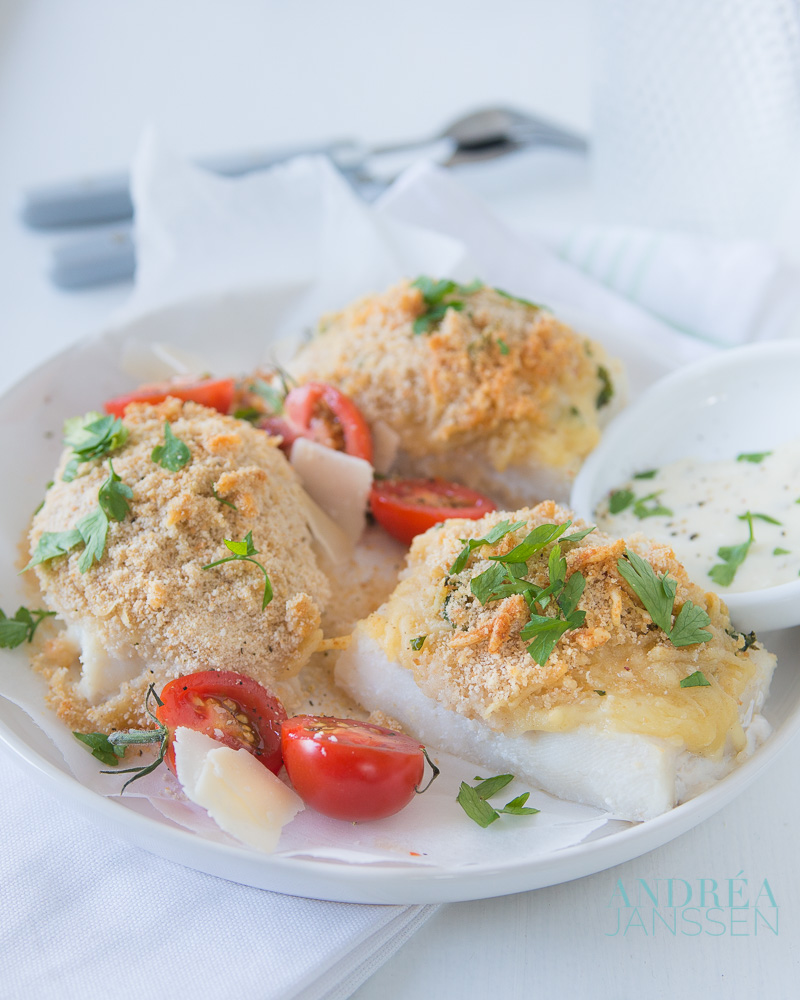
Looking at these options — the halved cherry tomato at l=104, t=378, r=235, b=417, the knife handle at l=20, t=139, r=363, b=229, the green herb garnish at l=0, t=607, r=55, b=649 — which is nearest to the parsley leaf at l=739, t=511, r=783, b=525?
the halved cherry tomato at l=104, t=378, r=235, b=417

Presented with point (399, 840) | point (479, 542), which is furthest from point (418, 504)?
point (399, 840)

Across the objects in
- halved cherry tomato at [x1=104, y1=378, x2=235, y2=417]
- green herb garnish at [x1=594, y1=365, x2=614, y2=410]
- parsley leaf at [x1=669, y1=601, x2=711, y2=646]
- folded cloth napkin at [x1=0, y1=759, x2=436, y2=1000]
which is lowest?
folded cloth napkin at [x1=0, y1=759, x2=436, y2=1000]

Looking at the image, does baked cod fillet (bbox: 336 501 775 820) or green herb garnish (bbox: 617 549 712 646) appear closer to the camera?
baked cod fillet (bbox: 336 501 775 820)

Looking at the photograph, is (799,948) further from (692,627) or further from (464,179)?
(464,179)

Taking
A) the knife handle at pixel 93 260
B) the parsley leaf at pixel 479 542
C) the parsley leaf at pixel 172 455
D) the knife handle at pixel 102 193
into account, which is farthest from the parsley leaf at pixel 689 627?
the knife handle at pixel 102 193

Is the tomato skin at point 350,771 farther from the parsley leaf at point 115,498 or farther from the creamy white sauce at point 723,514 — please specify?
the creamy white sauce at point 723,514

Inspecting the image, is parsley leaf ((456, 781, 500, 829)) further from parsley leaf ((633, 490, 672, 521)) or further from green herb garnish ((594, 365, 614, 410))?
green herb garnish ((594, 365, 614, 410))

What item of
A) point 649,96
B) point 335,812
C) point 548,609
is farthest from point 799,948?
point 649,96
